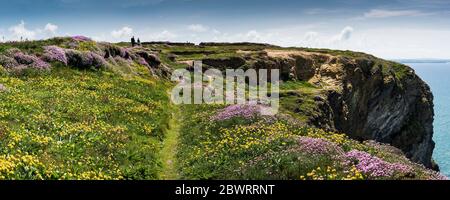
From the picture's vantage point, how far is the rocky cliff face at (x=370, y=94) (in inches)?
3246

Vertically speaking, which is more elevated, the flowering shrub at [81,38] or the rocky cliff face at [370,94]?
the flowering shrub at [81,38]

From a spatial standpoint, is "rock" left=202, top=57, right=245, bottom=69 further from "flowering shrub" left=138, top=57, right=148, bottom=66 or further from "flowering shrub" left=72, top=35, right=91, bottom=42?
"flowering shrub" left=72, top=35, right=91, bottom=42

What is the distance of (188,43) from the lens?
13562cm

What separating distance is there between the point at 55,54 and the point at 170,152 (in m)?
28.0

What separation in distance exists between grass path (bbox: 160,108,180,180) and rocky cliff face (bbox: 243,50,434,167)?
38923mm

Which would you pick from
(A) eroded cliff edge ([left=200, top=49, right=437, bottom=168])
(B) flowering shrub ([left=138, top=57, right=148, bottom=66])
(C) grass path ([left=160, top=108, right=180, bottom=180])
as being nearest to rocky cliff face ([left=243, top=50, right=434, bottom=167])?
(A) eroded cliff edge ([left=200, top=49, right=437, bottom=168])

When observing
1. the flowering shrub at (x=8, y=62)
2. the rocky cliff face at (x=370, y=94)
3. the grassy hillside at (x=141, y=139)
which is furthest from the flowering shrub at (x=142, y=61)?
the flowering shrub at (x=8, y=62)

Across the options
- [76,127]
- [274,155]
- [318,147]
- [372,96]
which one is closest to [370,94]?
[372,96]

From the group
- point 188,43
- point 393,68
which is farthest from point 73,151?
point 188,43

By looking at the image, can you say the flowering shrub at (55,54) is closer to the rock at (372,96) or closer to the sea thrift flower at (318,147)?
the sea thrift flower at (318,147)

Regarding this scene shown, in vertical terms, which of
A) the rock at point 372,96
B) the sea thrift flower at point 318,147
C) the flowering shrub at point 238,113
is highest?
the sea thrift flower at point 318,147

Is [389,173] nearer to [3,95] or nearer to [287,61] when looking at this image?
[3,95]

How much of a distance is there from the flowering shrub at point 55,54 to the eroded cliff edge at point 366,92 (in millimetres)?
29320
